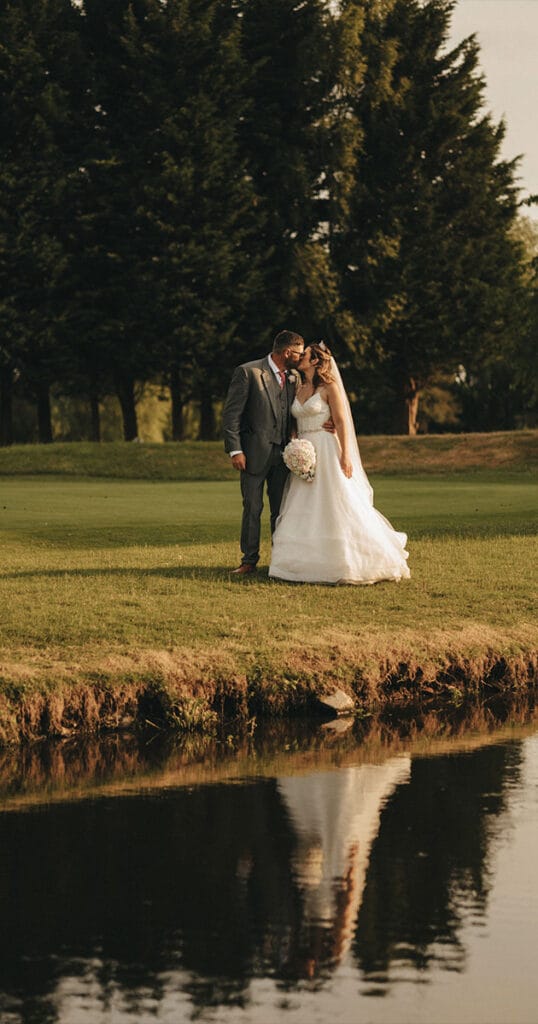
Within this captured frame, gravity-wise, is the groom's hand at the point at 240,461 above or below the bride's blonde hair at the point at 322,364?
below

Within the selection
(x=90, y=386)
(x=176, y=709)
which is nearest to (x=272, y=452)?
(x=176, y=709)

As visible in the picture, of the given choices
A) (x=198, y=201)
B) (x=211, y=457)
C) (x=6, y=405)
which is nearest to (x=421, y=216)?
(x=198, y=201)

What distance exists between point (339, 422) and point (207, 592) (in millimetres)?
2308

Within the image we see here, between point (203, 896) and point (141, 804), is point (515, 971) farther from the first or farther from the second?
→ point (141, 804)

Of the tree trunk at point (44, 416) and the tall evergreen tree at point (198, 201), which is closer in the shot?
the tall evergreen tree at point (198, 201)

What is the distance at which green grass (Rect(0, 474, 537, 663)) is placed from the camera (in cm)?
1264

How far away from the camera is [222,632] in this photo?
12938 mm

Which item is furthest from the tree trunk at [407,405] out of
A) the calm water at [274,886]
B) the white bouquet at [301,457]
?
the calm water at [274,886]

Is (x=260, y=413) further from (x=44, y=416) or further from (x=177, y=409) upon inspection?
(x=44, y=416)

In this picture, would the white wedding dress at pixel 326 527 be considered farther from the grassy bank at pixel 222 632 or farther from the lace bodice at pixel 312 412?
the grassy bank at pixel 222 632

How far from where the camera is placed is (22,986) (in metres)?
6.27

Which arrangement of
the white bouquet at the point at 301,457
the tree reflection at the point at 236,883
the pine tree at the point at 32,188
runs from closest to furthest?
the tree reflection at the point at 236,883, the white bouquet at the point at 301,457, the pine tree at the point at 32,188

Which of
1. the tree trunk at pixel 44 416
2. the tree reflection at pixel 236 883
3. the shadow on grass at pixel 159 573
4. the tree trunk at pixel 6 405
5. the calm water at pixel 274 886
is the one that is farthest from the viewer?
the tree trunk at pixel 44 416

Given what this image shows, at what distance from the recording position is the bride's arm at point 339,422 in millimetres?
15914
